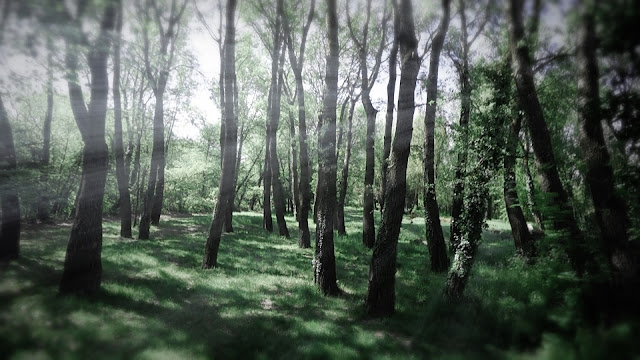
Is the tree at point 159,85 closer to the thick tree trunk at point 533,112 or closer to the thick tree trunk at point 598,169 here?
the thick tree trunk at point 533,112

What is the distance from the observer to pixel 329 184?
786 cm

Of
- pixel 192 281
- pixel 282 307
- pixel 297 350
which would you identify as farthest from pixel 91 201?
pixel 297 350

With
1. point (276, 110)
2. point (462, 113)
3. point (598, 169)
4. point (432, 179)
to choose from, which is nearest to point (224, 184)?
point (432, 179)

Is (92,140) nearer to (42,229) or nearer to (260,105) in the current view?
(42,229)

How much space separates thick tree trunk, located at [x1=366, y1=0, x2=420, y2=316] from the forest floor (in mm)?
515

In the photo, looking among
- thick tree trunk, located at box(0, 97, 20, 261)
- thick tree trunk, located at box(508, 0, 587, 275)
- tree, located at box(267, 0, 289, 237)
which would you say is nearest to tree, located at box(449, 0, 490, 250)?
thick tree trunk, located at box(508, 0, 587, 275)

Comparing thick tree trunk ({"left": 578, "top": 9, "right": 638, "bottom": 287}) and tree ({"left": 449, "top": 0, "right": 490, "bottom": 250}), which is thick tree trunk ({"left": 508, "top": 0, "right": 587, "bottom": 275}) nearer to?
thick tree trunk ({"left": 578, "top": 9, "right": 638, "bottom": 287})

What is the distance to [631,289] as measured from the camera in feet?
6.52

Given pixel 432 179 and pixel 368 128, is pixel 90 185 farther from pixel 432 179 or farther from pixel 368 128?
pixel 368 128

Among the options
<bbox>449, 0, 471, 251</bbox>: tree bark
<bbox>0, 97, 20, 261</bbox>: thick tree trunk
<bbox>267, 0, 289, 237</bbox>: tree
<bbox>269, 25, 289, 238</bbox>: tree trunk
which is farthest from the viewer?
<bbox>269, 25, 289, 238</bbox>: tree trunk

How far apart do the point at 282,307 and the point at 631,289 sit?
237 inches

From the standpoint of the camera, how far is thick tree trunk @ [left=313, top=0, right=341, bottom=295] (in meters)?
7.48

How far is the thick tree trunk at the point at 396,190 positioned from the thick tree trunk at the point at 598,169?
9.21 ft

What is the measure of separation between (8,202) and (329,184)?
28.2ft
